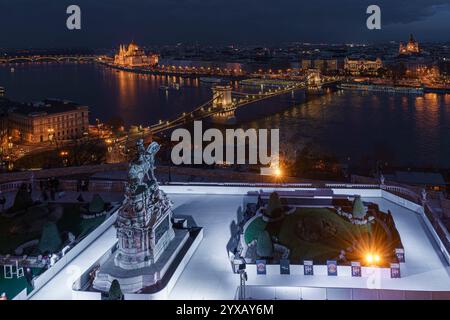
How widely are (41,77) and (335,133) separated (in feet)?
70.6

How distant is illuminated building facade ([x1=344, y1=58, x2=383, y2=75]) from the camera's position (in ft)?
94.2

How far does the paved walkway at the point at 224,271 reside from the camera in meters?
2.14

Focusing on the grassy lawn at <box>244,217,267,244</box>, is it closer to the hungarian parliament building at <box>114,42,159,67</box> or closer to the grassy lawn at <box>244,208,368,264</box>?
the grassy lawn at <box>244,208,368,264</box>

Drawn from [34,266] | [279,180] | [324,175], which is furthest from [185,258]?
[324,175]

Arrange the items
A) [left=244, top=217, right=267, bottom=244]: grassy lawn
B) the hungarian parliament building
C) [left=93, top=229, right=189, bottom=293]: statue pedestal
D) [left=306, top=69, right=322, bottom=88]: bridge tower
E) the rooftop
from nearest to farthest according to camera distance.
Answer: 1. [left=93, top=229, right=189, bottom=293]: statue pedestal
2. [left=244, top=217, right=267, bottom=244]: grassy lawn
3. the rooftop
4. [left=306, top=69, right=322, bottom=88]: bridge tower
5. the hungarian parliament building

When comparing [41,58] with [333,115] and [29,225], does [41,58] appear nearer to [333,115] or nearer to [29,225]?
[333,115]

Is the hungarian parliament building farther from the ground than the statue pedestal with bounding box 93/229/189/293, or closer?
farther from the ground

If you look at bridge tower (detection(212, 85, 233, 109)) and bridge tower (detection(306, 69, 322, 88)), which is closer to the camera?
bridge tower (detection(212, 85, 233, 109))

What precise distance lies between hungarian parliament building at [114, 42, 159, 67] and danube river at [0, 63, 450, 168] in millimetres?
13873

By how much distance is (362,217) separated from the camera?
2.84 meters

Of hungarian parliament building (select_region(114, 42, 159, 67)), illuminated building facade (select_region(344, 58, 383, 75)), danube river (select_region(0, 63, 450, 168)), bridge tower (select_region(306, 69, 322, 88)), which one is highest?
hungarian parliament building (select_region(114, 42, 159, 67))

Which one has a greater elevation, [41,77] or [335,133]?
[41,77]

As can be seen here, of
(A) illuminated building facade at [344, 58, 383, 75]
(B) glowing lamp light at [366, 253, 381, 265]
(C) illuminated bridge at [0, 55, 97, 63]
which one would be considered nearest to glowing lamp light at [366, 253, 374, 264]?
(B) glowing lamp light at [366, 253, 381, 265]

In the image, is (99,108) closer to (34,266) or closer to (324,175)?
(324,175)
